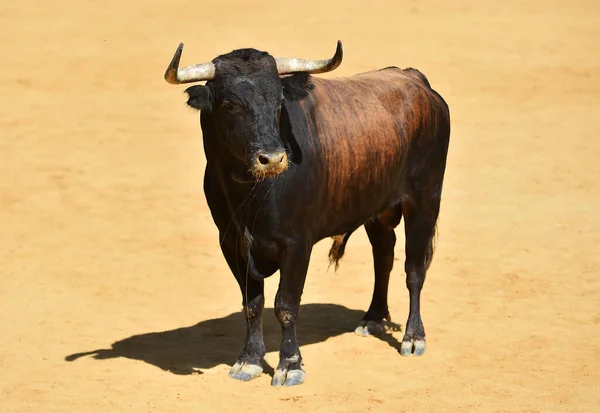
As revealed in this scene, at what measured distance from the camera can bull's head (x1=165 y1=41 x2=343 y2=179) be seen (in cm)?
833

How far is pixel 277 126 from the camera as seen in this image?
8500 mm

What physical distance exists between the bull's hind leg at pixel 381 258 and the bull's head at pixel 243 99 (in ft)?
7.80

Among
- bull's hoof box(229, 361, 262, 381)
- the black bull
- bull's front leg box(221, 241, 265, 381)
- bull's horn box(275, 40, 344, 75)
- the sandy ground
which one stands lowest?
the sandy ground

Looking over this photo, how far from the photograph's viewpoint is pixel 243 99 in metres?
8.45

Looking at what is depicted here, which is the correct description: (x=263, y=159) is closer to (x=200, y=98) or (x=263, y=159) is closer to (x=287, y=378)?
(x=200, y=98)

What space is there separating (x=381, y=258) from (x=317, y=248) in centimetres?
339

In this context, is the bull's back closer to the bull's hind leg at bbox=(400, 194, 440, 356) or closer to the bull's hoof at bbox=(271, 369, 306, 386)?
the bull's hind leg at bbox=(400, 194, 440, 356)

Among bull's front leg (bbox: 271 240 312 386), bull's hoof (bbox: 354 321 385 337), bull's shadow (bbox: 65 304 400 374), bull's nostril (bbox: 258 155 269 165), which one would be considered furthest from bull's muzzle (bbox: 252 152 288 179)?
bull's hoof (bbox: 354 321 385 337)

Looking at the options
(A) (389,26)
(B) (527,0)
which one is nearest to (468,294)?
(A) (389,26)

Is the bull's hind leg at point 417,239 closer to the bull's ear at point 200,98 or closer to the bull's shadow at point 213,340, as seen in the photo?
the bull's shadow at point 213,340

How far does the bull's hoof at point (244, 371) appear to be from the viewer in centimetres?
905

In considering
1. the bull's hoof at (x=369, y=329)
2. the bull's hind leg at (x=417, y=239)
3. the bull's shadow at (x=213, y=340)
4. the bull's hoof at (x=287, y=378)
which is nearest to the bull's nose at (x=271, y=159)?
the bull's hoof at (x=287, y=378)

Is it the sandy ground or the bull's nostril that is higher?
the bull's nostril

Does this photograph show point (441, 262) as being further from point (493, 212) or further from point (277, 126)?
point (277, 126)
